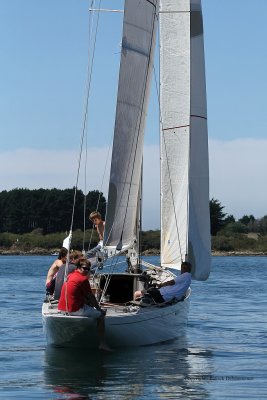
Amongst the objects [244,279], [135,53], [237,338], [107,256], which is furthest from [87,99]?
[244,279]

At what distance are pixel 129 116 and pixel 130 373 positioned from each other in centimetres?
534

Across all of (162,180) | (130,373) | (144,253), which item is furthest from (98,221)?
(144,253)

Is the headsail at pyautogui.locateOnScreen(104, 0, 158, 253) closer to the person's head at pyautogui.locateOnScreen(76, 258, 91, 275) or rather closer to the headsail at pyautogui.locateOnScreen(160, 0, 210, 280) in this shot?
the headsail at pyautogui.locateOnScreen(160, 0, 210, 280)

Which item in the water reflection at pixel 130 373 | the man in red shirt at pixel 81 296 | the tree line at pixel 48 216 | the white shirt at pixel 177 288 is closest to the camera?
the water reflection at pixel 130 373

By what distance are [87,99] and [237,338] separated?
6344 mm

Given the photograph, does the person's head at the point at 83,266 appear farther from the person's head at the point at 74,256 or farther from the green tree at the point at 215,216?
the green tree at the point at 215,216

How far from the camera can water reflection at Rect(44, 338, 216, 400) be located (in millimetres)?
15719

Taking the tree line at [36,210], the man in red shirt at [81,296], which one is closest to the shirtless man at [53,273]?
the man in red shirt at [81,296]

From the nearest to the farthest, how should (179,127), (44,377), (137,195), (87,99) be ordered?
(44,377) < (87,99) < (137,195) < (179,127)

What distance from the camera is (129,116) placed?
20.7 meters

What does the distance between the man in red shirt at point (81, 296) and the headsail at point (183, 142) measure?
16.0 ft

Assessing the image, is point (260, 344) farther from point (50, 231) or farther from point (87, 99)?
point (50, 231)

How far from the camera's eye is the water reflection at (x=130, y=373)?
15.7 metres

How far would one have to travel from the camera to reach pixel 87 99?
65.3 ft
